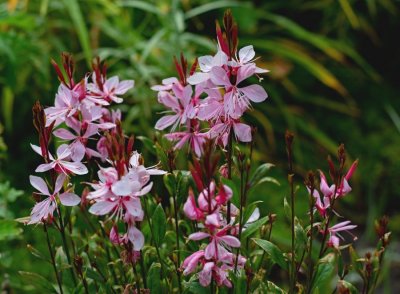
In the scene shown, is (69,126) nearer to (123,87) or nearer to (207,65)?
(123,87)

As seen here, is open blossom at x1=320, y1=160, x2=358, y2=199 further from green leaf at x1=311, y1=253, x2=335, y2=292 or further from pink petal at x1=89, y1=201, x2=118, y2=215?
pink petal at x1=89, y1=201, x2=118, y2=215

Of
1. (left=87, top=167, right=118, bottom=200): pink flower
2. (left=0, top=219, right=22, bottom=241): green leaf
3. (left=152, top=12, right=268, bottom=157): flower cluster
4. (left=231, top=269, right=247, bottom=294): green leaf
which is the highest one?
(left=152, top=12, right=268, bottom=157): flower cluster

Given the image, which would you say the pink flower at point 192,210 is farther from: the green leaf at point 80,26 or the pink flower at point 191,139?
the green leaf at point 80,26

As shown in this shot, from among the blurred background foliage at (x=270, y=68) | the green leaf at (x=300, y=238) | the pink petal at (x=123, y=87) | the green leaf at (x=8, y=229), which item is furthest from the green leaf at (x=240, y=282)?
the blurred background foliage at (x=270, y=68)

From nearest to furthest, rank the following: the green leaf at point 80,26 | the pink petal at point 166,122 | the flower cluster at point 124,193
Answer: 1. the flower cluster at point 124,193
2. the pink petal at point 166,122
3. the green leaf at point 80,26

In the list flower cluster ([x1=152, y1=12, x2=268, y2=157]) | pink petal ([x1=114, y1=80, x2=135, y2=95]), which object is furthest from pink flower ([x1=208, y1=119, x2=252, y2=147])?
pink petal ([x1=114, y1=80, x2=135, y2=95])

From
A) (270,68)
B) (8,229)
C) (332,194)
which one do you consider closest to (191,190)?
(332,194)
